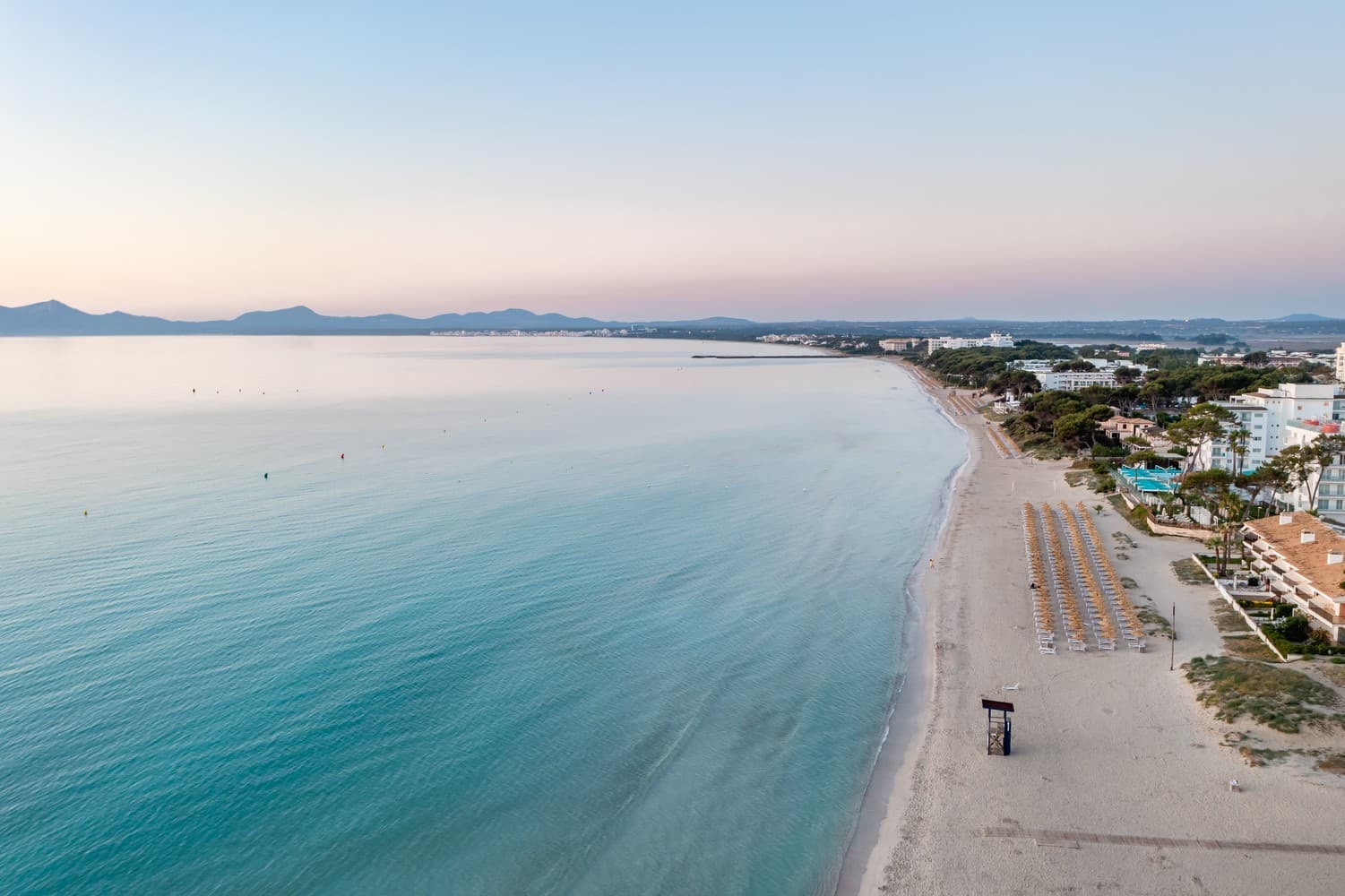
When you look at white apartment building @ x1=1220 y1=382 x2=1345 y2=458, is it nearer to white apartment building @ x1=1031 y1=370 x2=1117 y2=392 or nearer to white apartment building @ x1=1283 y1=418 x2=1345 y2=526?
white apartment building @ x1=1283 y1=418 x2=1345 y2=526

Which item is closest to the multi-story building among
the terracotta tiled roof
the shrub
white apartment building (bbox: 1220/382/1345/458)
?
the terracotta tiled roof

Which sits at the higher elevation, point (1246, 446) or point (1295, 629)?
point (1246, 446)

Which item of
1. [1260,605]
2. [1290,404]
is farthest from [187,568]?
[1290,404]

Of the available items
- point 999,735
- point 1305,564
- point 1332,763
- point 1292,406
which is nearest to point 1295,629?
point 1305,564

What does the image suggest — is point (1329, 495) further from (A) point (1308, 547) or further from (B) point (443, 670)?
(B) point (443, 670)

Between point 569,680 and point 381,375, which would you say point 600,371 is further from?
point 569,680

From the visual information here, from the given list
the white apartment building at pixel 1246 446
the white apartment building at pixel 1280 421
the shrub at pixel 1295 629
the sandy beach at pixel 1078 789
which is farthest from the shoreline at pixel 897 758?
the white apartment building at pixel 1280 421

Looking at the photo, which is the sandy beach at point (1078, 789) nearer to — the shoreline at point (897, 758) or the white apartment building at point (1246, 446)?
the shoreline at point (897, 758)
